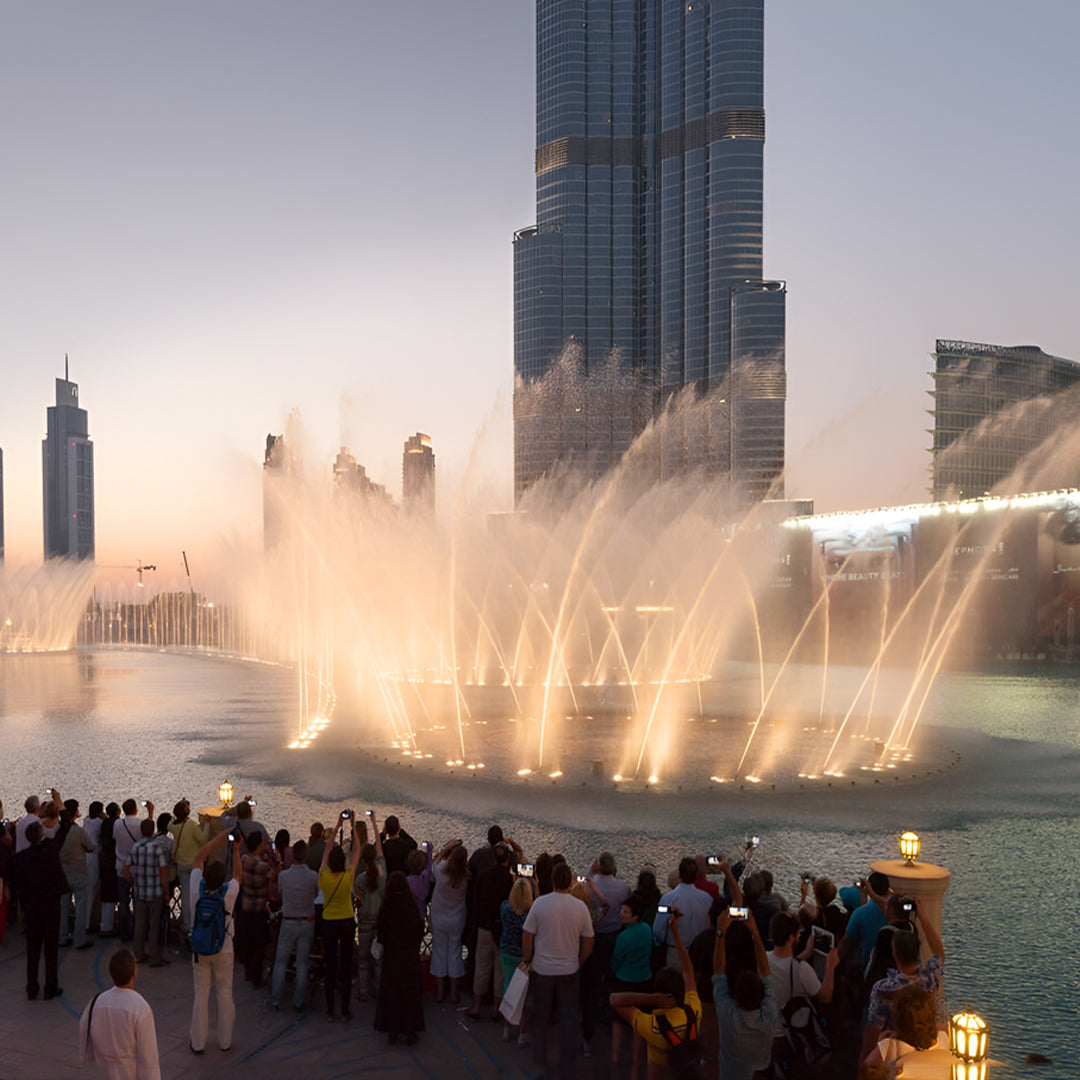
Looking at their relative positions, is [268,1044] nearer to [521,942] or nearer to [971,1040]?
[521,942]

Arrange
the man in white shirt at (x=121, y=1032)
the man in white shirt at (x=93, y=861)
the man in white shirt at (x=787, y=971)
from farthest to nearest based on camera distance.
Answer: the man in white shirt at (x=93, y=861) < the man in white shirt at (x=787, y=971) < the man in white shirt at (x=121, y=1032)

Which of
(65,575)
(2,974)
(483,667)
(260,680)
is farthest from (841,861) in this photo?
Result: (65,575)

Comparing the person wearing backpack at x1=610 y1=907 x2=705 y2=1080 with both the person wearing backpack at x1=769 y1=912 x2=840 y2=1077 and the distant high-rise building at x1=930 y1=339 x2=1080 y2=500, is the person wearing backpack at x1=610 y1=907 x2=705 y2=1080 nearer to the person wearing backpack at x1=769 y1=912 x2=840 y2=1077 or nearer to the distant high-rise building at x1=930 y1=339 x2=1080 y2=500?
the person wearing backpack at x1=769 y1=912 x2=840 y2=1077

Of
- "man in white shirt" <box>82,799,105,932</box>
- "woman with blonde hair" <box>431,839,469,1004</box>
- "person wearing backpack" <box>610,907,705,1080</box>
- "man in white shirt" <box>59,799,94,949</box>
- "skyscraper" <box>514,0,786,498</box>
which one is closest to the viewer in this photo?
"person wearing backpack" <box>610,907,705,1080</box>

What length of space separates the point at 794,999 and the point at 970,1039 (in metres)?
2.25

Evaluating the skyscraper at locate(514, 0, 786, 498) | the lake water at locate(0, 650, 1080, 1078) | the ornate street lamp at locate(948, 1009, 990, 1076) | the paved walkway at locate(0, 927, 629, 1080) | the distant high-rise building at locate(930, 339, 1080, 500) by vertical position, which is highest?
the skyscraper at locate(514, 0, 786, 498)

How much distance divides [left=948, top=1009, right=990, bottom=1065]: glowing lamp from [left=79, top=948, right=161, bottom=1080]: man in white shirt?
177 inches

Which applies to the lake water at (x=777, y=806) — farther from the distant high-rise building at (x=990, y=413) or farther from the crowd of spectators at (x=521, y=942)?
the distant high-rise building at (x=990, y=413)

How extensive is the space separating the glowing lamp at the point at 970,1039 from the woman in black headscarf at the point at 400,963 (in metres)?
4.72

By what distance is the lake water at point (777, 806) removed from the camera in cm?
1099

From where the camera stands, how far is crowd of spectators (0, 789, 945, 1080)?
651 cm

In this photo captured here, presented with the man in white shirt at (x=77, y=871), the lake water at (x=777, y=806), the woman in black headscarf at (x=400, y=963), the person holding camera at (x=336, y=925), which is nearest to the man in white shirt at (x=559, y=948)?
the woman in black headscarf at (x=400, y=963)

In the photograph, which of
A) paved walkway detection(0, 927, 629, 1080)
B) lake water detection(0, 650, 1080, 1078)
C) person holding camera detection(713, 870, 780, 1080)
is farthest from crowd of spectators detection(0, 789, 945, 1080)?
lake water detection(0, 650, 1080, 1078)

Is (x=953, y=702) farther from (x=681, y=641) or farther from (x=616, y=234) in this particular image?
(x=616, y=234)
